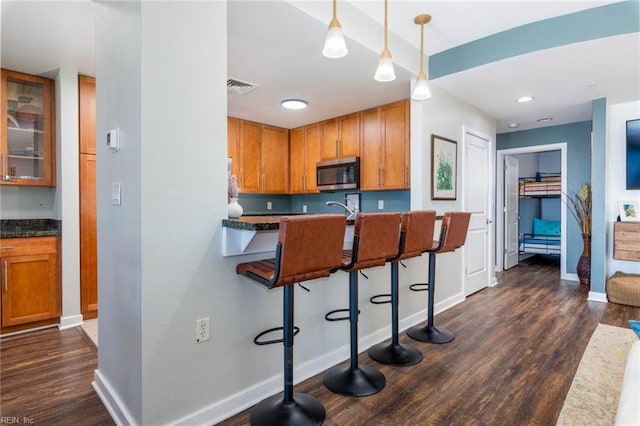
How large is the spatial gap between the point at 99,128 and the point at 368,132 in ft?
9.91

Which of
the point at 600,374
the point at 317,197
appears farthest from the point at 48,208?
the point at 600,374

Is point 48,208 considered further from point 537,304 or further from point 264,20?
point 537,304

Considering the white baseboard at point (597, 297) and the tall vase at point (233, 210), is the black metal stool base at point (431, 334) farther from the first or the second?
the white baseboard at point (597, 297)

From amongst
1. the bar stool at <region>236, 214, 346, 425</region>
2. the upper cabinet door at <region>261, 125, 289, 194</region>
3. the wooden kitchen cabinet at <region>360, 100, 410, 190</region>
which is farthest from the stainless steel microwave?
the bar stool at <region>236, 214, 346, 425</region>

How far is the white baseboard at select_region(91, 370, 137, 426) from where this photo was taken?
163 centimetres

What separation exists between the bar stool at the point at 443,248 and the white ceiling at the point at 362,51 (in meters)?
1.40

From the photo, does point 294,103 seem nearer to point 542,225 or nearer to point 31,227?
point 31,227

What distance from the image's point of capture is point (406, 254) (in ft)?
7.36

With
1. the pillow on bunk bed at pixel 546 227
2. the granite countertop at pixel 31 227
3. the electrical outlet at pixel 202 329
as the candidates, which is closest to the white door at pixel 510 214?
the pillow on bunk bed at pixel 546 227

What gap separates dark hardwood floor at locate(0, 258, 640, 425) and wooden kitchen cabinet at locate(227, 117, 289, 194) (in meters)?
2.63

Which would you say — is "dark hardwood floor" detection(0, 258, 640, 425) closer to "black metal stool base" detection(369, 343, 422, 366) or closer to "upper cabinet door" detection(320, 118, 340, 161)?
"black metal stool base" detection(369, 343, 422, 366)

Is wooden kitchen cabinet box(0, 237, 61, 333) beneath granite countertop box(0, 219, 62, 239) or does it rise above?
beneath

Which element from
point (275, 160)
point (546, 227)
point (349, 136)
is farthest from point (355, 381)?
point (546, 227)

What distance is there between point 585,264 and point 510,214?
1.49m
